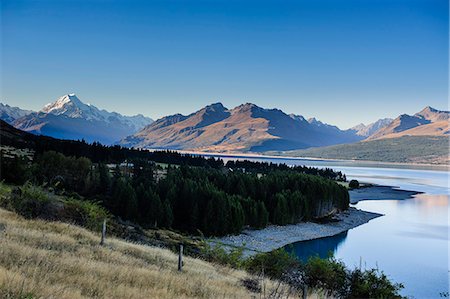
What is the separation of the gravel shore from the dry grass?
40314 mm

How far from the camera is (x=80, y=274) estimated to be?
12.3 meters

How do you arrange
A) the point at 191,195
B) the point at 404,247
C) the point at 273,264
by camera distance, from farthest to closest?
the point at 191,195
the point at 404,247
the point at 273,264

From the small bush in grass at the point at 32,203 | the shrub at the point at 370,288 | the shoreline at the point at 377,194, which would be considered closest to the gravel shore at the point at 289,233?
the shrub at the point at 370,288

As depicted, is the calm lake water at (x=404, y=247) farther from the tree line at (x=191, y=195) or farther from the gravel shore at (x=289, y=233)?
the tree line at (x=191, y=195)

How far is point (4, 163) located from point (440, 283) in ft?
212

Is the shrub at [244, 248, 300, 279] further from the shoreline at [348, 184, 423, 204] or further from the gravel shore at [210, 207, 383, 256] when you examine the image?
the shoreline at [348, 184, 423, 204]

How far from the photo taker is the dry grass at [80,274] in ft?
31.4

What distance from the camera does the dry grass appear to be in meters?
9.58

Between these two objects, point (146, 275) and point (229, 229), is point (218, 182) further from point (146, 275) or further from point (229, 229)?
point (146, 275)

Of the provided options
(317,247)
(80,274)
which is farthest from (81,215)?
(317,247)

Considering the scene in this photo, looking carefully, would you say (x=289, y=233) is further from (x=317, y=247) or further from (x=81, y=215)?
(x=81, y=215)

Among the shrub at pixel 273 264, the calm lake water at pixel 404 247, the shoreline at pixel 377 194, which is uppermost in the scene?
the shrub at pixel 273 264

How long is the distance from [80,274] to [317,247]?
57.8m

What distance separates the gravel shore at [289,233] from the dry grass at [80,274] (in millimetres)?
40314
